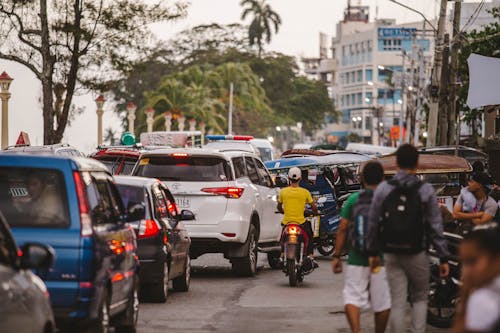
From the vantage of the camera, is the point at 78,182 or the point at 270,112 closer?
the point at 78,182

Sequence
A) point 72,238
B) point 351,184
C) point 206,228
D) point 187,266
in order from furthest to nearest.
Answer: point 351,184 < point 206,228 < point 187,266 < point 72,238

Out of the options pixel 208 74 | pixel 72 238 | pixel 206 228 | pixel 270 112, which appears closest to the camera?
pixel 72 238

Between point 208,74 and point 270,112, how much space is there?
33.9 ft

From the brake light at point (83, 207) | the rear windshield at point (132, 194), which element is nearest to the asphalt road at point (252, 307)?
the rear windshield at point (132, 194)

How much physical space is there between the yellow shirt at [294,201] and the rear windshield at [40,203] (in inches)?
301

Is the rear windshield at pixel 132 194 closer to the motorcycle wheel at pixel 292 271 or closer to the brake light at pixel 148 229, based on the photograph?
the brake light at pixel 148 229

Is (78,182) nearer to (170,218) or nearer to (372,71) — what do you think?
(170,218)

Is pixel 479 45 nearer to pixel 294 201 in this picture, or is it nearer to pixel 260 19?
pixel 294 201

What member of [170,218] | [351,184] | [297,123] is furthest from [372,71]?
[170,218]

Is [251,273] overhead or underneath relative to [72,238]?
underneath

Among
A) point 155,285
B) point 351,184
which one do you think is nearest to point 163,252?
point 155,285

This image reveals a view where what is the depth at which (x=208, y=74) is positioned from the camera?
329 ft

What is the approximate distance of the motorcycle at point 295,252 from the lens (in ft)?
59.6

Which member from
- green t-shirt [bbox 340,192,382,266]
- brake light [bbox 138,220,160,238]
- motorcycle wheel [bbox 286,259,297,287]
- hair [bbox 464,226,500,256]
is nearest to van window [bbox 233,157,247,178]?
motorcycle wheel [bbox 286,259,297,287]
